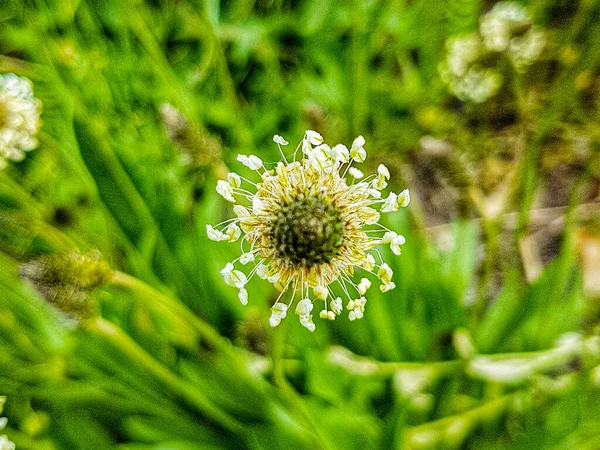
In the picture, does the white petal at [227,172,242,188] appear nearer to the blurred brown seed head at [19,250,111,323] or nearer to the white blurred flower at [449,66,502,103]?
the blurred brown seed head at [19,250,111,323]

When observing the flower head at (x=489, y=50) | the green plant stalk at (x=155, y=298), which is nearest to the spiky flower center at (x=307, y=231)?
the green plant stalk at (x=155, y=298)

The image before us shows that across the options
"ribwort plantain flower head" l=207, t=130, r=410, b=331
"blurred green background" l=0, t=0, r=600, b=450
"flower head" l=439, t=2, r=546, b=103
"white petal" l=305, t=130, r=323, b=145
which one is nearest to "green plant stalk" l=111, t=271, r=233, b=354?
"blurred green background" l=0, t=0, r=600, b=450

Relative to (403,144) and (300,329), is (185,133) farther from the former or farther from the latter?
(403,144)

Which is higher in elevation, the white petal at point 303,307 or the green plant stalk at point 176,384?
the green plant stalk at point 176,384

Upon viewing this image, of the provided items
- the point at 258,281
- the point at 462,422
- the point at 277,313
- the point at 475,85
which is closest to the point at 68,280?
the point at 277,313

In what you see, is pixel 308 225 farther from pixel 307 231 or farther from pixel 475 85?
pixel 475 85

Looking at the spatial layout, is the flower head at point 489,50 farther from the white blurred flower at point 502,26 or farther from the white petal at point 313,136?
the white petal at point 313,136

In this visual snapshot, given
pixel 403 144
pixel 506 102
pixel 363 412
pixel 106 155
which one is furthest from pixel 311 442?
pixel 506 102
